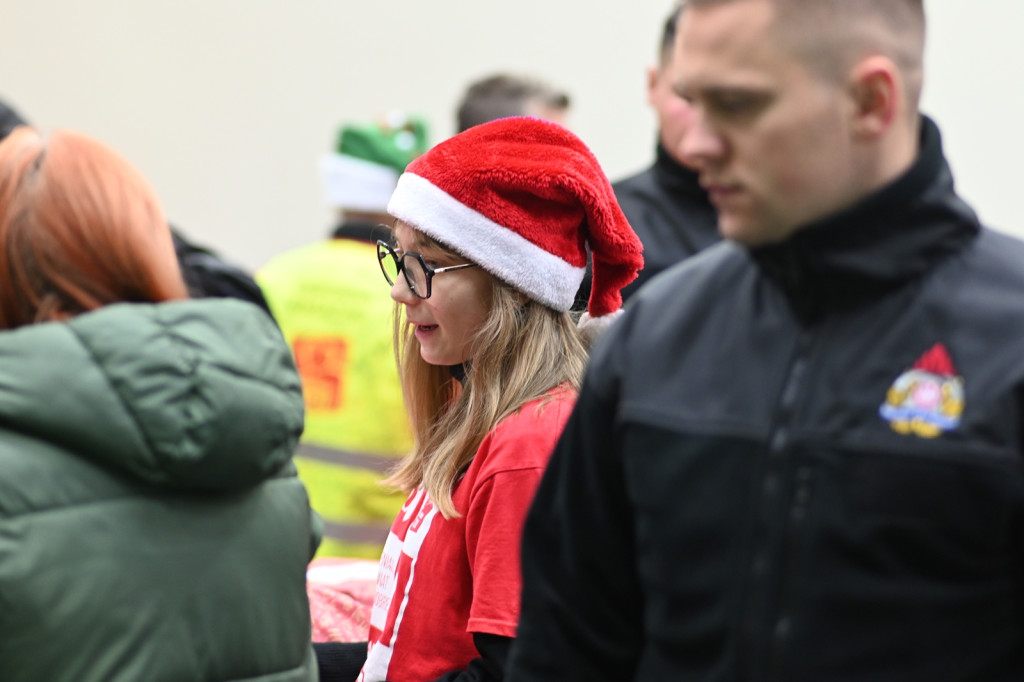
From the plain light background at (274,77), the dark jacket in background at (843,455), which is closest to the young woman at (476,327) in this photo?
the dark jacket in background at (843,455)

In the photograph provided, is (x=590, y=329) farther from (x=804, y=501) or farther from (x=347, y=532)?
(x=347, y=532)

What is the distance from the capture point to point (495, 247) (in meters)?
1.98

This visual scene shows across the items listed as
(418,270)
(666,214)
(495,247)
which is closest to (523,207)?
(495,247)

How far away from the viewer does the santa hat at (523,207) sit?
1956mm

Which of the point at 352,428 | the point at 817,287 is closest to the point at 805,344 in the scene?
the point at 817,287

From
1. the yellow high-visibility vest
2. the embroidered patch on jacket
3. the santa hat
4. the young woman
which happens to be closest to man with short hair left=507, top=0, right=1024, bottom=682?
the embroidered patch on jacket

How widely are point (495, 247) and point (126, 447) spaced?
32.0 inches

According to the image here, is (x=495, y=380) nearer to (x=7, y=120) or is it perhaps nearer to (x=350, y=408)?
(x=350, y=408)

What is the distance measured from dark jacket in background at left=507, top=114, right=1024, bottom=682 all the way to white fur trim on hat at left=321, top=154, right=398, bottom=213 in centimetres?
221

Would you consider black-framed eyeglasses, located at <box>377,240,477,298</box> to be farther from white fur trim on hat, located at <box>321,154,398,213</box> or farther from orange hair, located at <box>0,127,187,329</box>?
white fur trim on hat, located at <box>321,154,398,213</box>

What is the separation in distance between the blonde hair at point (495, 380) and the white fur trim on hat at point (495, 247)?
4 centimetres

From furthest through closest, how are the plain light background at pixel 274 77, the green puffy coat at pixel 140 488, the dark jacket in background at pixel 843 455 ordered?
1. the plain light background at pixel 274 77
2. the green puffy coat at pixel 140 488
3. the dark jacket in background at pixel 843 455

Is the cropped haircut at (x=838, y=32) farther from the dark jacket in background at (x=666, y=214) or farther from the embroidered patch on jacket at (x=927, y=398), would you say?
the dark jacket in background at (x=666, y=214)

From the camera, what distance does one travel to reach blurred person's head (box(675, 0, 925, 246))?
1.21 metres
